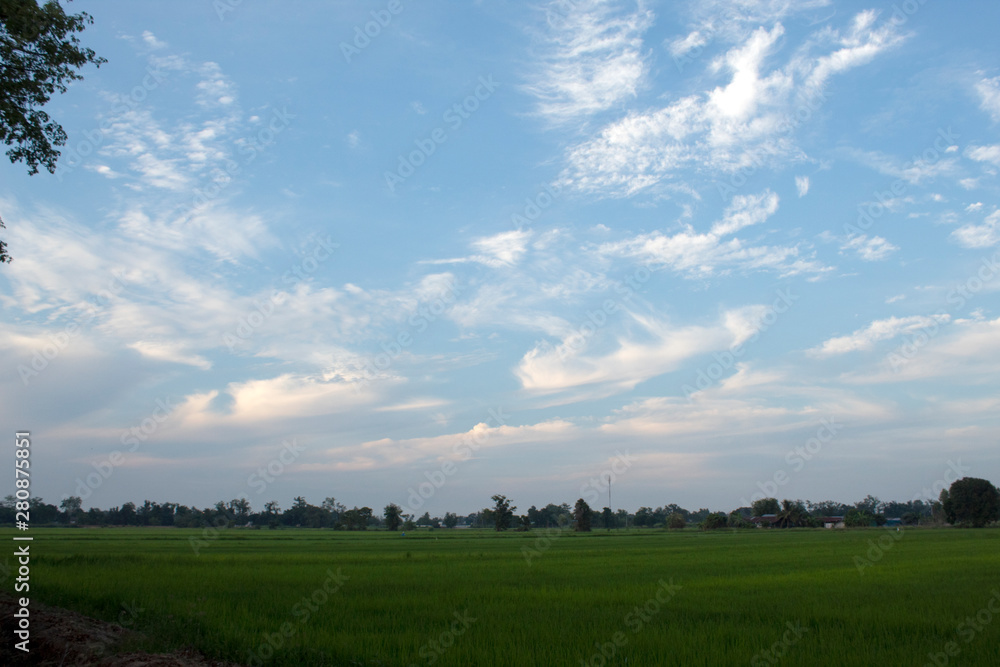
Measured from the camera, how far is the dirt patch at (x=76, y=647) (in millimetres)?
8055

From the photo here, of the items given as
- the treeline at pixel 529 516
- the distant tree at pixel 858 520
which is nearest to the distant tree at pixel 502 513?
the treeline at pixel 529 516

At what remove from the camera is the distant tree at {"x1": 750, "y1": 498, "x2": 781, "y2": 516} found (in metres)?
153

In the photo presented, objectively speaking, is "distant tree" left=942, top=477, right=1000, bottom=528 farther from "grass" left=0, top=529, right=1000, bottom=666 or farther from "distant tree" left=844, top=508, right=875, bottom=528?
"grass" left=0, top=529, right=1000, bottom=666

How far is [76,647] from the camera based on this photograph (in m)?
8.74

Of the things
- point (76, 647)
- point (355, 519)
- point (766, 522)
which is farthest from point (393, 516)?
point (76, 647)

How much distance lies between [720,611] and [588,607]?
2788 millimetres

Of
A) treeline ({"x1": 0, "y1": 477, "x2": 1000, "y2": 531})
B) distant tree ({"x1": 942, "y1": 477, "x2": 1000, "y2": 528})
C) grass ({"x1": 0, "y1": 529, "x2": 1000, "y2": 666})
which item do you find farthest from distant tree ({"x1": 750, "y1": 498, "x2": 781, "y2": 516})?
grass ({"x1": 0, "y1": 529, "x2": 1000, "y2": 666})

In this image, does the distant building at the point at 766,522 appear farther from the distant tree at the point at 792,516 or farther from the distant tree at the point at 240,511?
the distant tree at the point at 240,511

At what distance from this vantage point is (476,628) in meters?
11.2

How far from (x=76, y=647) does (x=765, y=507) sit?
166628 mm

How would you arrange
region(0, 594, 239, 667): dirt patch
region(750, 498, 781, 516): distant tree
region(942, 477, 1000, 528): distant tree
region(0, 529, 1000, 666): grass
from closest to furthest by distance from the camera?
region(0, 594, 239, 667): dirt patch
region(0, 529, 1000, 666): grass
region(942, 477, 1000, 528): distant tree
region(750, 498, 781, 516): distant tree

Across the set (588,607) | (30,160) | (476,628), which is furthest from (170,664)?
(30,160)

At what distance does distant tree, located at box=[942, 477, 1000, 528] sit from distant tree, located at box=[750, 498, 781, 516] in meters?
51.7

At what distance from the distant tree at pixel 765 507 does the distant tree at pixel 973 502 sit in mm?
51729
